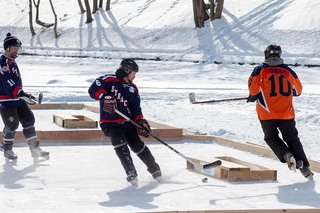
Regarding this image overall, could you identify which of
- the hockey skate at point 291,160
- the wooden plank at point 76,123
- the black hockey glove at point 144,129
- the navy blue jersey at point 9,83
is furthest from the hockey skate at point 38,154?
the hockey skate at point 291,160

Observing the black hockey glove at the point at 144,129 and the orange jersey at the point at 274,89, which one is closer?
the black hockey glove at the point at 144,129

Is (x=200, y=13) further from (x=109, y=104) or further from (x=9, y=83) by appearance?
(x=109, y=104)

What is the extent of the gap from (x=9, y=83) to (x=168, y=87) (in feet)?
33.4

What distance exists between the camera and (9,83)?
8.63m

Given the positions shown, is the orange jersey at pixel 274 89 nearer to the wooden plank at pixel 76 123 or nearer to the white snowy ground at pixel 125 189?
the white snowy ground at pixel 125 189

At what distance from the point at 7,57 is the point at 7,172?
4.64 ft

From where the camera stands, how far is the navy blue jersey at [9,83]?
8.60 m

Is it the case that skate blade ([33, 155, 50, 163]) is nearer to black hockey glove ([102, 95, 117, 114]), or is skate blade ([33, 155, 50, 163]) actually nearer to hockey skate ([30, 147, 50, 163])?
hockey skate ([30, 147, 50, 163])

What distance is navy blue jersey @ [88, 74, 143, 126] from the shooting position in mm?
7539

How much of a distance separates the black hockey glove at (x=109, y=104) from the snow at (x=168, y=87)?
2.35 ft

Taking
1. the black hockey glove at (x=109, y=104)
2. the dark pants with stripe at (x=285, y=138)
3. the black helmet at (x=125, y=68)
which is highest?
the black helmet at (x=125, y=68)

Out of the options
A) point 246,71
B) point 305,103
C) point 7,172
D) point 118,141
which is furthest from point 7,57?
point 246,71

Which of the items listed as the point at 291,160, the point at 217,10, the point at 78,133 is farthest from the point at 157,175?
the point at 217,10

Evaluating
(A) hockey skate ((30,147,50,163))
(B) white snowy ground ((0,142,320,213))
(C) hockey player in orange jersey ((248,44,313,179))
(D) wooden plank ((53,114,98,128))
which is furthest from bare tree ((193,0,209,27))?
(C) hockey player in orange jersey ((248,44,313,179))
